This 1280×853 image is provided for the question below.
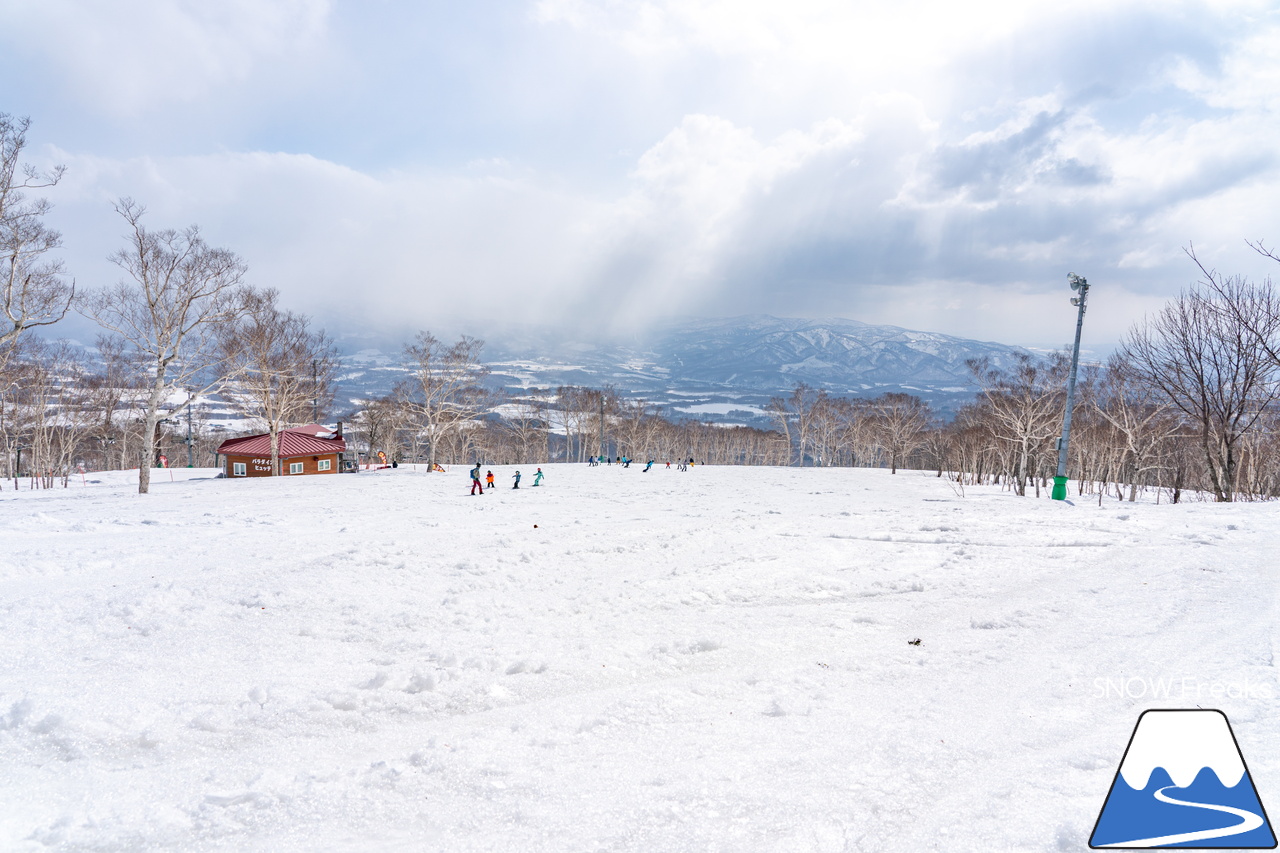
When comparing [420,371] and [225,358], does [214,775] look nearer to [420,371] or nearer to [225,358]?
[225,358]

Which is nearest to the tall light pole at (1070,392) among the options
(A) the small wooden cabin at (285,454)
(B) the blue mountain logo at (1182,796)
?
(B) the blue mountain logo at (1182,796)

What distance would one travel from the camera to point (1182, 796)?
2553 mm

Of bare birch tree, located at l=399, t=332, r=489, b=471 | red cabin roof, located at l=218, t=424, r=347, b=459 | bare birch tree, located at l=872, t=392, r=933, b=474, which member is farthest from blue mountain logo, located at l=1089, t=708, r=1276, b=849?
bare birch tree, located at l=872, t=392, r=933, b=474

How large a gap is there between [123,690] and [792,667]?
5322mm

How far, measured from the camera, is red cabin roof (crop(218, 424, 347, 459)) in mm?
39312

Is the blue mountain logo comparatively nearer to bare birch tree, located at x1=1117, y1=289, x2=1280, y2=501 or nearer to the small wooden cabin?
bare birch tree, located at x1=1117, y1=289, x2=1280, y2=501

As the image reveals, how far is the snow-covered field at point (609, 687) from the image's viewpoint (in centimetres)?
293

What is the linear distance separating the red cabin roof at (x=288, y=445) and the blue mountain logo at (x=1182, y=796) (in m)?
45.3

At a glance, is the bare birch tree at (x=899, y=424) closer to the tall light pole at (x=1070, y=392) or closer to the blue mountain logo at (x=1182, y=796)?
the tall light pole at (x=1070, y=392)

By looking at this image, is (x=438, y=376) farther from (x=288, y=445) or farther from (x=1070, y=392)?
(x=1070, y=392)

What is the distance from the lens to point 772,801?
304 cm

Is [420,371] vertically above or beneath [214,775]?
above

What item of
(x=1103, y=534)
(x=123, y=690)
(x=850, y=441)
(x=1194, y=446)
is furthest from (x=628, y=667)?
(x=850, y=441)

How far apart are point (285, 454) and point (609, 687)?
42300mm
